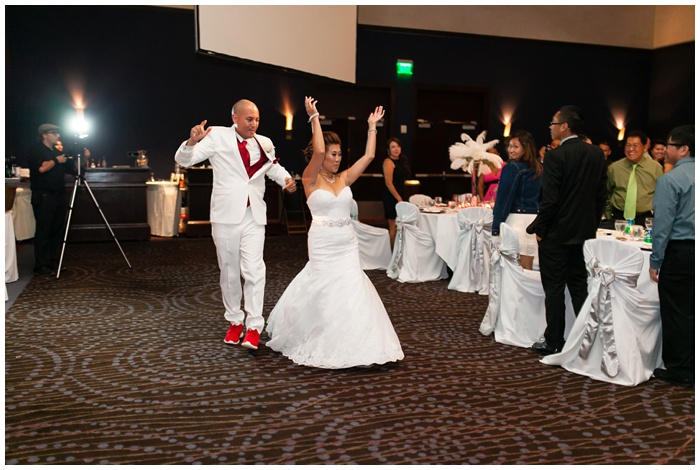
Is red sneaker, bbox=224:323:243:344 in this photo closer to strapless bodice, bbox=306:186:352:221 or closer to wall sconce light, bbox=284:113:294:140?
strapless bodice, bbox=306:186:352:221

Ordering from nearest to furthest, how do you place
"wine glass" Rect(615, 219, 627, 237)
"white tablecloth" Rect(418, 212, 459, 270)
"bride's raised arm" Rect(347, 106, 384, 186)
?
"bride's raised arm" Rect(347, 106, 384, 186) → "wine glass" Rect(615, 219, 627, 237) → "white tablecloth" Rect(418, 212, 459, 270)

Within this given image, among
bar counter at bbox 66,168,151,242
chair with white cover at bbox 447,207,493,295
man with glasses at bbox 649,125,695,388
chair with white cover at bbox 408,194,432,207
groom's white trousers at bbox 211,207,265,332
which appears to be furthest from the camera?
bar counter at bbox 66,168,151,242

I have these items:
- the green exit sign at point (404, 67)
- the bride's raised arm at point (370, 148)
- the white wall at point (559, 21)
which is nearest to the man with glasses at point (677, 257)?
the bride's raised arm at point (370, 148)

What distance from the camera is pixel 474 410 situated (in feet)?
11.3

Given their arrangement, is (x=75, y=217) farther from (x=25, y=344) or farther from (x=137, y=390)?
(x=137, y=390)

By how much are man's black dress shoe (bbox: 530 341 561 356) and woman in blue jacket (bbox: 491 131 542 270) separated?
108 centimetres

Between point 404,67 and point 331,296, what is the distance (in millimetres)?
10745

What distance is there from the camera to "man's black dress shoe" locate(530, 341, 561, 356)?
178 inches

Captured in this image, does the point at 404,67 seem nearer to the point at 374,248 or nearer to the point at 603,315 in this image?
the point at 374,248

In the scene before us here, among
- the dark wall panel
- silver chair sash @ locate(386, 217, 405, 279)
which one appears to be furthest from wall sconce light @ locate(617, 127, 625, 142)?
silver chair sash @ locate(386, 217, 405, 279)

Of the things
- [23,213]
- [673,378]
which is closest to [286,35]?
[23,213]

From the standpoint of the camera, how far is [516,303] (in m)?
4.85

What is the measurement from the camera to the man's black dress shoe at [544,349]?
4520mm

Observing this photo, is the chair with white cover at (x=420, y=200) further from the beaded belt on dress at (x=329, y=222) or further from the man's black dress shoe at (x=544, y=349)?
the beaded belt on dress at (x=329, y=222)
